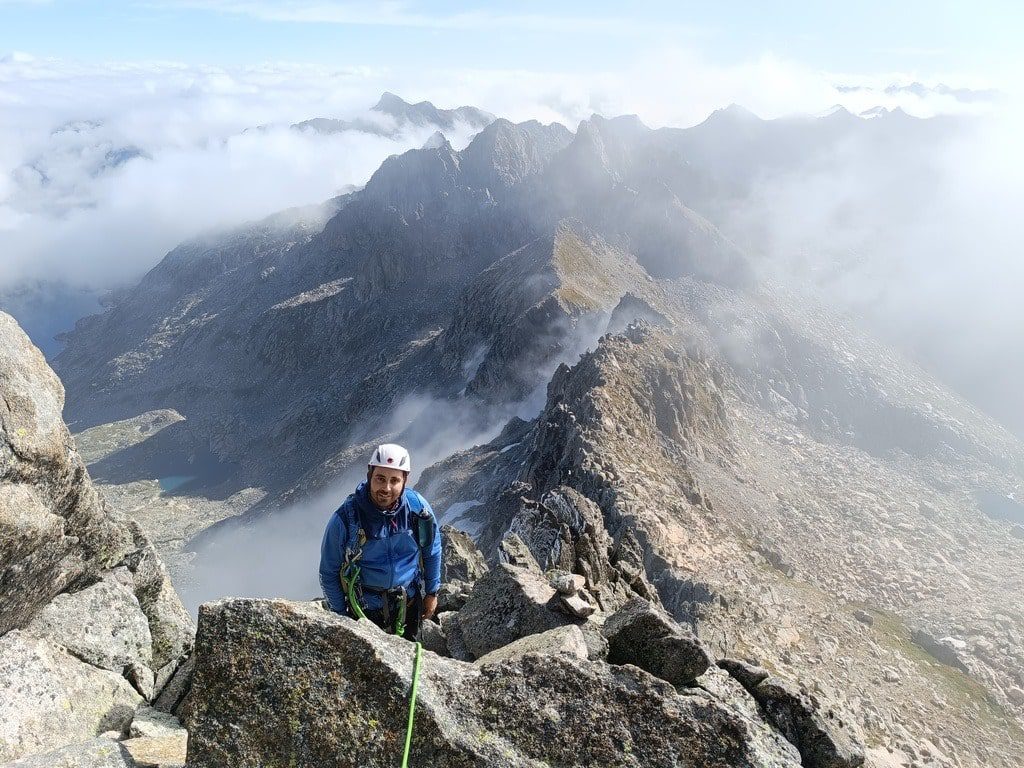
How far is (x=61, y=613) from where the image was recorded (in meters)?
12.8

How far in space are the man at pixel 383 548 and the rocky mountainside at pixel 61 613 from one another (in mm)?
3460

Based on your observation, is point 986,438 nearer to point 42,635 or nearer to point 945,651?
point 945,651

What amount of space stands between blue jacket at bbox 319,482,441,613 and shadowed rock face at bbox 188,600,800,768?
2652mm

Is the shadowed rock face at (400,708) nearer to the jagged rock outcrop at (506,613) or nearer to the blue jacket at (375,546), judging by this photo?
the blue jacket at (375,546)

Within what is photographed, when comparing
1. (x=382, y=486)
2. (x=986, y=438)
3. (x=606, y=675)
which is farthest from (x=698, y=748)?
(x=986, y=438)

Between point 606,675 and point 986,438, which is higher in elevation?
point 606,675

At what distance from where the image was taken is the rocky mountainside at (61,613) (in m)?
10.6

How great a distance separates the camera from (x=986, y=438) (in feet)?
512

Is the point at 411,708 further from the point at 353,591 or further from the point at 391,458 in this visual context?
the point at 391,458

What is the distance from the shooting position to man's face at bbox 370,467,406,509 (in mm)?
11805

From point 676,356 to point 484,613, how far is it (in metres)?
91.4

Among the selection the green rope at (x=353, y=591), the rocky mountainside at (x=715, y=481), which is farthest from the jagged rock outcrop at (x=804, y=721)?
the green rope at (x=353, y=591)

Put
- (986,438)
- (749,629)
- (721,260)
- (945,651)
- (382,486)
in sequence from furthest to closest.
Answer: (721,260)
(986,438)
(945,651)
(749,629)
(382,486)

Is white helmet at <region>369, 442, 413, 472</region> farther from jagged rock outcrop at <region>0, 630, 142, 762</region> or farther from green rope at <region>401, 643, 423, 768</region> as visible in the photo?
jagged rock outcrop at <region>0, 630, 142, 762</region>
